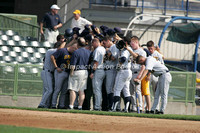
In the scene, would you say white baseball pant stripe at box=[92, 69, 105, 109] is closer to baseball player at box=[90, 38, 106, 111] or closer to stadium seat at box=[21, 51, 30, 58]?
baseball player at box=[90, 38, 106, 111]

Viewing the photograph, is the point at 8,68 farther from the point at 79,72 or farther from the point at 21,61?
the point at 79,72

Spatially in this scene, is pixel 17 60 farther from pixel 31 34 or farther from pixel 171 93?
pixel 171 93

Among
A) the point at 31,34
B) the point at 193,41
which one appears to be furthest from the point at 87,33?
the point at 193,41

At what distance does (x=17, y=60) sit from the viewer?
18.0 m

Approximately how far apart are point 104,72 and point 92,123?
2680 millimetres

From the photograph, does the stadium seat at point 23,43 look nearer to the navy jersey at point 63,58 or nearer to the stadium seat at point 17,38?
the stadium seat at point 17,38

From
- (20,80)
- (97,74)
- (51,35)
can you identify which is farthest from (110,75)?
(51,35)

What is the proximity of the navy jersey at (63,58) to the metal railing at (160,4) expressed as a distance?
37.0 feet

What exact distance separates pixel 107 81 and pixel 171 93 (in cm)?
530

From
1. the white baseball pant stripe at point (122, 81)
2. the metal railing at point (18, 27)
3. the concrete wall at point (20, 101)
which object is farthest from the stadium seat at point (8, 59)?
the white baseball pant stripe at point (122, 81)

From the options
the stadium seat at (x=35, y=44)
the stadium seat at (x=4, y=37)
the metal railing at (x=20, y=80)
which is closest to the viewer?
the metal railing at (x=20, y=80)

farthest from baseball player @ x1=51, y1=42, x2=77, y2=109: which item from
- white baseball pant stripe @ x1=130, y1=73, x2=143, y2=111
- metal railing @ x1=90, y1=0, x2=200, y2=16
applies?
metal railing @ x1=90, y1=0, x2=200, y2=16

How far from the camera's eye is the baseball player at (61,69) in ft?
40.1

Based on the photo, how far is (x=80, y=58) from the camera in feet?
39.6
